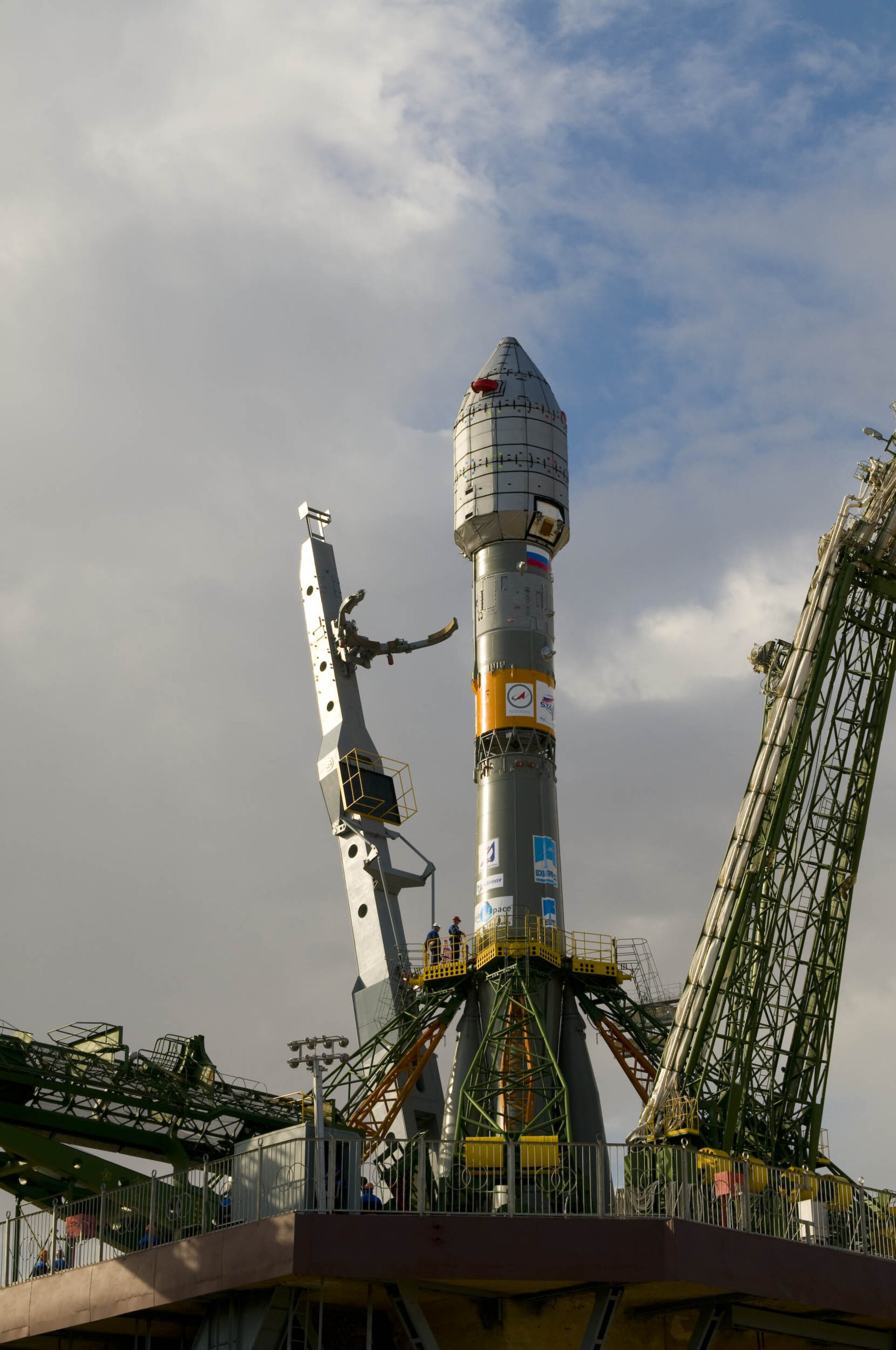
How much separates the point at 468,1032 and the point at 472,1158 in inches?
907

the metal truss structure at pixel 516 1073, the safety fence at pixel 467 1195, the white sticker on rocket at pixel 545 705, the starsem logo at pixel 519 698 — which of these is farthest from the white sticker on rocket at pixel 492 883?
the safety fence at pixel 467 1195

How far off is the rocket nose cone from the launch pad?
0.71 ft

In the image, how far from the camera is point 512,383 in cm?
8131

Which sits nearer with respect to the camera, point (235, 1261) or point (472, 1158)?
point (235, 1261)

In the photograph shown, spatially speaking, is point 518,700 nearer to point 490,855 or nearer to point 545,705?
point 545,705

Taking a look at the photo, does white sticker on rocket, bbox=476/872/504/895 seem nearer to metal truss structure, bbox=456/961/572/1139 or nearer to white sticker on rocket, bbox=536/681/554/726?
metal truss structure, bbox=456/961/572/1139

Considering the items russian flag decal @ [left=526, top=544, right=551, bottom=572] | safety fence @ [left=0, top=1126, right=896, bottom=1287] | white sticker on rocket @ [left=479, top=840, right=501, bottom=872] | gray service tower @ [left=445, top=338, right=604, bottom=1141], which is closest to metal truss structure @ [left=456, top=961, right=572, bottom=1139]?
gray service tower @ [left=445, top=338, right=604, bottom=1141]

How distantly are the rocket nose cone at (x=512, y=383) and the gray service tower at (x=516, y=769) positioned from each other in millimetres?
82

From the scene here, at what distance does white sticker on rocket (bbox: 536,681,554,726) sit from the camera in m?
75.2

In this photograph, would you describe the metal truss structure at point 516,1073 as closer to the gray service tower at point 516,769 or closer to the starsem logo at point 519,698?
the gray service tower at point 516,769

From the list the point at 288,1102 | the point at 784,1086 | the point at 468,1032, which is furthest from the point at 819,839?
the point at 288,1102

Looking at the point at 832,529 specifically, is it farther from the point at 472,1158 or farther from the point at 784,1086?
the point at 472,1158

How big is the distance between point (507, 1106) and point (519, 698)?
57.9ft

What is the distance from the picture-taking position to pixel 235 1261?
117ft
